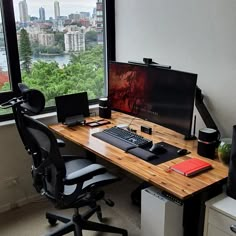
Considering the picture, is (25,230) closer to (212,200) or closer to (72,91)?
(72,91)

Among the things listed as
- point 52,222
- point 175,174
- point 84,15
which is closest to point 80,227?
point 52,222

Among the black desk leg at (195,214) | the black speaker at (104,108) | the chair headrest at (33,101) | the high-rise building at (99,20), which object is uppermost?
the high-rise building at (99,20)

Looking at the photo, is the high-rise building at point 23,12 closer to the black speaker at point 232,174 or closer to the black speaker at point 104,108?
the black speaker at point 104,108

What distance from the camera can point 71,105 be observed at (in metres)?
2.65

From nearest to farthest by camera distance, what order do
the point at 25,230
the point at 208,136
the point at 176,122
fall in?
1. the point at 208,136
2. the point at 176,122
3. the point at 25,230

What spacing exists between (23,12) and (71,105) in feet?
2.81

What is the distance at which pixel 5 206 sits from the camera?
2.59 meters

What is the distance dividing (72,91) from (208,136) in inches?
56.8

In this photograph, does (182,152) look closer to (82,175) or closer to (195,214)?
(195,214)

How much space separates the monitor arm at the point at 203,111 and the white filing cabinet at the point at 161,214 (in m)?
0.63

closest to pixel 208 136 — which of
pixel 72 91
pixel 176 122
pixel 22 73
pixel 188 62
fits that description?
pixel 176 122

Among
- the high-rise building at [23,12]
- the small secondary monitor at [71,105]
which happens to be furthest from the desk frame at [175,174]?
the high-rise building at [23,12]

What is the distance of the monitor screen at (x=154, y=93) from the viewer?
79.1 inches

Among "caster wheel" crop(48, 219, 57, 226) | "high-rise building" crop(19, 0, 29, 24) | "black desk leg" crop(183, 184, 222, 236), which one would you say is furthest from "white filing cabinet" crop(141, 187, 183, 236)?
"high-rise building" crop(19, 0, 29, 24)
